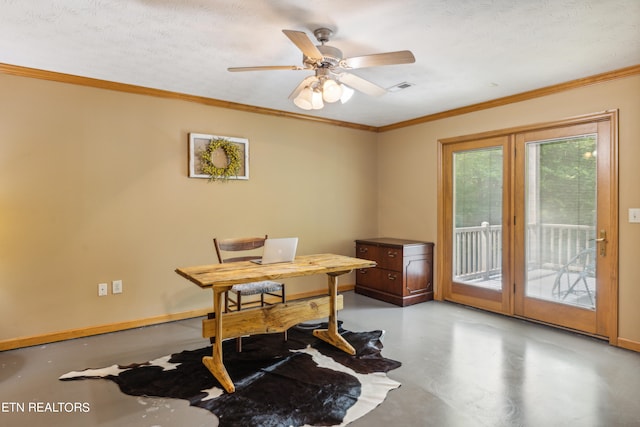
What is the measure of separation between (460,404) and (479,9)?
239cm

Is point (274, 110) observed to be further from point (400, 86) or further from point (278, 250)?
point (278, 250)

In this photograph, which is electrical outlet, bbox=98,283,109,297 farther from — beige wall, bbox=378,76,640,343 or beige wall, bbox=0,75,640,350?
beige wall, bbox=378,76,640,343

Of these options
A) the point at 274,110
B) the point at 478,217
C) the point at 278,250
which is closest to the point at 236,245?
the point at 278,250

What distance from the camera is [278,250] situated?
2879 mm

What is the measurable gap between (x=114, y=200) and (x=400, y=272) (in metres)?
3.22

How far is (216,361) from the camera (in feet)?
8.41

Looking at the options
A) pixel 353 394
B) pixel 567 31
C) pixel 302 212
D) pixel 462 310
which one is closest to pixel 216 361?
pixel 353 394

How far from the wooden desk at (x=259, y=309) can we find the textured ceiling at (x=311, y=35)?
5.38 ft

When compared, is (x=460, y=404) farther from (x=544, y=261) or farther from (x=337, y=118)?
(x=337, y=118)

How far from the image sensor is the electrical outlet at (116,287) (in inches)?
140

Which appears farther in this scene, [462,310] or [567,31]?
[462,310]

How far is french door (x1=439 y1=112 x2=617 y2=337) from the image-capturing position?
333 centimetres

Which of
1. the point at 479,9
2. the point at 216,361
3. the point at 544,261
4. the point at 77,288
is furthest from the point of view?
the point at 544,261

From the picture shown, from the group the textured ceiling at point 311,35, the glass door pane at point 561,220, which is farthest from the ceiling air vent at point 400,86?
the glass door pane at point 561,220
